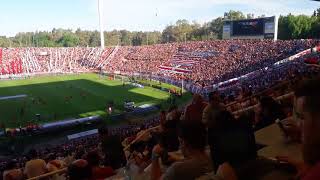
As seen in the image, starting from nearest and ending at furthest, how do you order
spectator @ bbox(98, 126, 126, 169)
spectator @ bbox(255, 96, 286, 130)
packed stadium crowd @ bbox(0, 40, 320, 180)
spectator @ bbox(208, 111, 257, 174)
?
1. packed stadium crowd @ bbox(0, 40, 320, 180)
2. spectator @ bbox(208, 111, 257, 174)
3. spectator @ bbox(255, 96, 286, 130)
4. spectator @ bbox(98, 126, 126, 169)

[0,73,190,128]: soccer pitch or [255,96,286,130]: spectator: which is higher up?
[255,96,286,130]: spectator

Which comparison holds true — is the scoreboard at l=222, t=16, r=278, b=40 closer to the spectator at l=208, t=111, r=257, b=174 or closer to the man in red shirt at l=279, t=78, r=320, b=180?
the spectator at l=208, t=111, r=257, b=174

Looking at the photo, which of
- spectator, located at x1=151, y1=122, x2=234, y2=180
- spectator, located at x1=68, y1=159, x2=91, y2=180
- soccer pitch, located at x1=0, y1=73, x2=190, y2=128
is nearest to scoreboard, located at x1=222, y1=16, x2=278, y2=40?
soccer pitch, located at x1=0, y1=73, x2=190, y2=128

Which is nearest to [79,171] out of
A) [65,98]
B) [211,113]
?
[211,113]

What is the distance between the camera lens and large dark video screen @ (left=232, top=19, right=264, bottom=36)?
55.3 meters

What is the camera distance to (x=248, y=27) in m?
56.9

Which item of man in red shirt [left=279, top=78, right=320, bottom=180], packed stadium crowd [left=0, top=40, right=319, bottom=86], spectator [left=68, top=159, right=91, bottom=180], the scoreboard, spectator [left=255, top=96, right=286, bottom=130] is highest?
the scoreboard

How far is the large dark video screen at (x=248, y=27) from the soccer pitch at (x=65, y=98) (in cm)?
2060

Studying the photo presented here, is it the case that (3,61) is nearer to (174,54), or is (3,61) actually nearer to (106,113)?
(174,54)

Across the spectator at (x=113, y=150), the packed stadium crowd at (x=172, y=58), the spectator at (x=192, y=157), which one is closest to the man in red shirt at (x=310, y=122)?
the spectator at (x=192, y=157)

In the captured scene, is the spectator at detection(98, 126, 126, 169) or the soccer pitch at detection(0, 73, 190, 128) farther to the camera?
the soccer pitch at detection(0, 73, 190, 128)

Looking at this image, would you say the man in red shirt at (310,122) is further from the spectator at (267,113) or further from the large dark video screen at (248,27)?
the large dark video screen at (248,27)

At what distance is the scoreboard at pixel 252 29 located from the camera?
53.5 m

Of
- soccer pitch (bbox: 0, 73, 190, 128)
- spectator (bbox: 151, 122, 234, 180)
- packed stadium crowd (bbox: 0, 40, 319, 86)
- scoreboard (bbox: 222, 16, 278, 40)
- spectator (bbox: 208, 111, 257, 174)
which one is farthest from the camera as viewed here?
scoreboard (bbox: 222, 16, 278, 40)
